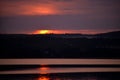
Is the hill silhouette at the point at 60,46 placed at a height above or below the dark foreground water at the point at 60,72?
below

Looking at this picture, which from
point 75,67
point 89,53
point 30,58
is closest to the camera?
point 75,67

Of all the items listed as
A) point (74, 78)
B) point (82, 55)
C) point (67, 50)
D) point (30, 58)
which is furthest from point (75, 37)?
point (74, 78)

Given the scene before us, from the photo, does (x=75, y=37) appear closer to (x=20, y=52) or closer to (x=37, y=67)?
(x=20, y=52)

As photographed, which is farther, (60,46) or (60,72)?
(60,46)

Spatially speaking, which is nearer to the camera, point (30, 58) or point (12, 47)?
point (30, 58)

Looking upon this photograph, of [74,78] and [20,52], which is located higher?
[74,78]

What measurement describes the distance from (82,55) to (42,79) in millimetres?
11755

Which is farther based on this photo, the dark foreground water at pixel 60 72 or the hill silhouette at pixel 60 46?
the hill silhouette at pixel 60 46

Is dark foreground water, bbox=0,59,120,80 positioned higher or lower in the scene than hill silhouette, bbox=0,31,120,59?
higher

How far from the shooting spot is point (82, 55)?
82.1ft

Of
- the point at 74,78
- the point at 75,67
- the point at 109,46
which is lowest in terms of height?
the point at 109,46

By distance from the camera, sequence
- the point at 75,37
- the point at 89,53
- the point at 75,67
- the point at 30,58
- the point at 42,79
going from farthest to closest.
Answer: the point at 75,37 < the point at 89,53 < the point at 30,58 < the point at 75,67 < the point at 42,79

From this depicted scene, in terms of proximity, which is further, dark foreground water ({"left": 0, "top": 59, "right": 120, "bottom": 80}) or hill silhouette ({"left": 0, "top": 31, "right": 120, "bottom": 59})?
hill silhouette ({"left": 0, "top": 31, "right": 120, "bottom": 59})

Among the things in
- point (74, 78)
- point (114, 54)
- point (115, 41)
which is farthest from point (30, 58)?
point (74, 78)
